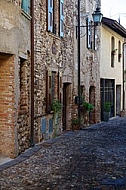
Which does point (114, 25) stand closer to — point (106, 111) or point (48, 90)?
point (106, 111)

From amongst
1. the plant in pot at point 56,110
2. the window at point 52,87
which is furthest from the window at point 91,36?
the plant in pot at point 56,110

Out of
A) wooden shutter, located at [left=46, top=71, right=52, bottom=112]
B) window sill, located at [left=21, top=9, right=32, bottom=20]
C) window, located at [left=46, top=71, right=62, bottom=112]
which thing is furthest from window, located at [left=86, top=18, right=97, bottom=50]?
window sill, located at [left=21, top=9, right=32, bottom=20]

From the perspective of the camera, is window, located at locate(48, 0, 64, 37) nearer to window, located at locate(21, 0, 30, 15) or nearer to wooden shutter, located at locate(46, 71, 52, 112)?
wooden shutter, located at locate(46, 71, 52, 112)

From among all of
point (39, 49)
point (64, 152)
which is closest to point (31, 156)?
point (64, 152)

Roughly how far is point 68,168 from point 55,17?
252 inches

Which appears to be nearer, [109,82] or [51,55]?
[51,55]

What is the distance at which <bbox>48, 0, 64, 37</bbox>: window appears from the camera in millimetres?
11992

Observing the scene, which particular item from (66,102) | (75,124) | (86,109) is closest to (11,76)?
(66,102)

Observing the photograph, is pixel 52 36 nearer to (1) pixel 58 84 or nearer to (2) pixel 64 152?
(1) pixel 58 84

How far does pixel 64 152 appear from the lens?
31.4 feet

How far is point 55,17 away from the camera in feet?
41.7

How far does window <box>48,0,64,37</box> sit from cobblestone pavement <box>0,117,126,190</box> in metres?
3.63

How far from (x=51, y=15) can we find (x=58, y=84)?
2.26 metres

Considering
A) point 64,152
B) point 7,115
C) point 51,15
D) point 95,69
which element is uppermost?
point 51,15
